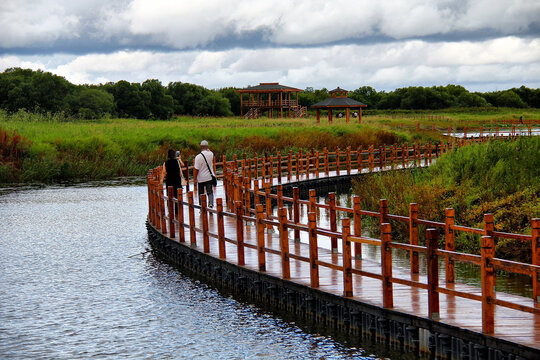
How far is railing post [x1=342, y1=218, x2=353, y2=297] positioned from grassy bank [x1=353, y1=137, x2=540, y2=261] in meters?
5.57

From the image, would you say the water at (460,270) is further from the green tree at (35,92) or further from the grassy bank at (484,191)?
the green tree at (35,92)

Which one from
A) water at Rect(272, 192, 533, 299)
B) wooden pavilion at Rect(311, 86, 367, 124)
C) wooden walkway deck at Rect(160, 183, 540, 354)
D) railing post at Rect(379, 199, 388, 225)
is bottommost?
water at Rect(272, 192, 533, 299)

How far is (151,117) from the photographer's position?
94125mm

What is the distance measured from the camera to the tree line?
78188mm

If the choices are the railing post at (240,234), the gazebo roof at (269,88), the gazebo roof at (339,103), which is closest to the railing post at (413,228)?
the railing post at (240,234)

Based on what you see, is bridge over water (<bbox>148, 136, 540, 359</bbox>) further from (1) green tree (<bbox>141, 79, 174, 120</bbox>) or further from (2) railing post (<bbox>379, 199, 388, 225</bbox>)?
(1) green tree (<bbox>141, 79, 174, 120</bbox>)

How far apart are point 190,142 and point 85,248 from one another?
26.0 m

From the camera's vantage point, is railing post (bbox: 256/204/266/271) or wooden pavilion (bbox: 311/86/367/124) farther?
wooden pavilion (bbox: 311/86/367/124)

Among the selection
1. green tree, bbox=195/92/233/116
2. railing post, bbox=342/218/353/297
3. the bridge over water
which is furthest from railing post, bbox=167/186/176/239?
green tree, bbox=195/92/233/116

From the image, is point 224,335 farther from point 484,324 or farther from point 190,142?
point 190,142

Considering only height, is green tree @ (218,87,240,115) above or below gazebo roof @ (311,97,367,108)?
above

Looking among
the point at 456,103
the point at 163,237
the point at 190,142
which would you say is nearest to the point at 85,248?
the point at 163,237

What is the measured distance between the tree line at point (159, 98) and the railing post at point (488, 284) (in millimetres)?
58215

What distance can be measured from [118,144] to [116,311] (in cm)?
3043
